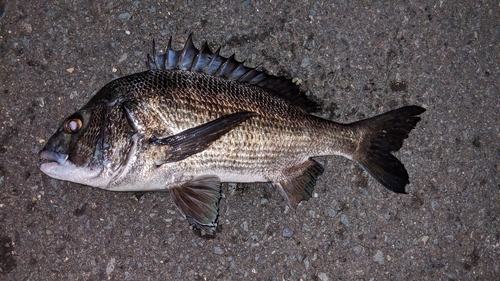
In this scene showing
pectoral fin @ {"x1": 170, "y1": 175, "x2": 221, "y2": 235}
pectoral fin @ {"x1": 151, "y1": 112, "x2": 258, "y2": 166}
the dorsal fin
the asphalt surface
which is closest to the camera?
pectoral fin @ {"x1": 151, "y1": 112, "x2": 258, "y2": 166}

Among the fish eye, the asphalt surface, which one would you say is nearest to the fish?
the fish eye

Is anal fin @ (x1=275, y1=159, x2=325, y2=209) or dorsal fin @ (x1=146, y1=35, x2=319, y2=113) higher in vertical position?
dorsal fin @ (x1=146, y1=35, x2=319, y2=113)

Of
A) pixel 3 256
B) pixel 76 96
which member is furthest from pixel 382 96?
pixel 3 256

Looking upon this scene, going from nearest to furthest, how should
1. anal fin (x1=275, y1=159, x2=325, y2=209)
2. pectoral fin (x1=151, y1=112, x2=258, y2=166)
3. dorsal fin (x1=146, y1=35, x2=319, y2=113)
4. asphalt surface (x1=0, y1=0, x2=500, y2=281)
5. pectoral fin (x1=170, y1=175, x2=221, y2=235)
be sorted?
pectoral fin (x1=151, y1=112, x2=258, y2=166) → pectoral fin (x1=170, y1=175, x2=221, y2=235) → dorsal fin (x1=146, y1=35, x2=319, y2=113) → anal fin (x1=275, y1=159, x2=325, y2=209) → asphalt surface (x1=0, y1=0, x2=500, y2=281)

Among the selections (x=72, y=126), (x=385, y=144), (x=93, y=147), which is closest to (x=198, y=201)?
(x=93, y=147)

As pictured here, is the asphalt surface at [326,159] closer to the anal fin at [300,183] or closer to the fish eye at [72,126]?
the anal fin at [300,183]

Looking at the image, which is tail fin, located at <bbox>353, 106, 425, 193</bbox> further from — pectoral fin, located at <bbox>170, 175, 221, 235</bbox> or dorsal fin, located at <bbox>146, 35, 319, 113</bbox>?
pectoral fin, located at <bbox>170, 175, 221, 235</bbox>

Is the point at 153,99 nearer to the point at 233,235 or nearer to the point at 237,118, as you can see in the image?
the point at 237,118
